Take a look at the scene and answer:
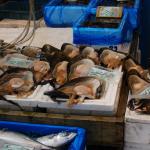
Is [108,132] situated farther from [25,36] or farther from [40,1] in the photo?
[40,1]

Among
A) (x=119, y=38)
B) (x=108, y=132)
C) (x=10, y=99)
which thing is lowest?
(x=108, y=132)

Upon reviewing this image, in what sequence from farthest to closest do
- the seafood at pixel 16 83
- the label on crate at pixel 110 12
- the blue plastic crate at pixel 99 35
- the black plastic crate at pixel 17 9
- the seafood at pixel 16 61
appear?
1. the black plastic crate at pixel 17 9
2. the label on crate at pixel 110 12
3. the blue plastic crate at pixel 99 35
4. the seafood at pixel 16 61
5. the seafood at pixel 16 83

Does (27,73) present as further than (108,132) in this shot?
Yes

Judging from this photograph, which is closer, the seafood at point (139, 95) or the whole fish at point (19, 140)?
the whole fish at point (19, 140)

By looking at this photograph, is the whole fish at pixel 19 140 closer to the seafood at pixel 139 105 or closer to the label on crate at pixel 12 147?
the label on crate at pixel 12 147

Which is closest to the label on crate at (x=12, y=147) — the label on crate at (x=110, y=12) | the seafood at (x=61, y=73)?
the seafood at (x=61, y=73)

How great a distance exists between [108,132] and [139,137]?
0.14m

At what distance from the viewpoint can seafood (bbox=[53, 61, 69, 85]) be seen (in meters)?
1.83

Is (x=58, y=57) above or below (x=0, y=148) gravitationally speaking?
above

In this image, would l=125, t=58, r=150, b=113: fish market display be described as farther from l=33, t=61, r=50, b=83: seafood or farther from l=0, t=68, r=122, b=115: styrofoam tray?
l=33, t=61, r=50, b=83: seafood

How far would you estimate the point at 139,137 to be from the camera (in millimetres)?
1619


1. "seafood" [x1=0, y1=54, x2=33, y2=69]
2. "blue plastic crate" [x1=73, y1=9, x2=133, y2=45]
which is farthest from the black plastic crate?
"seafood" [x1=0, y1=54, x2=33, y2=69]

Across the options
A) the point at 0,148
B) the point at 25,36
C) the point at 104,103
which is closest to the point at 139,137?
the point at 104,103

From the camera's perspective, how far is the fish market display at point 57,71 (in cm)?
169
